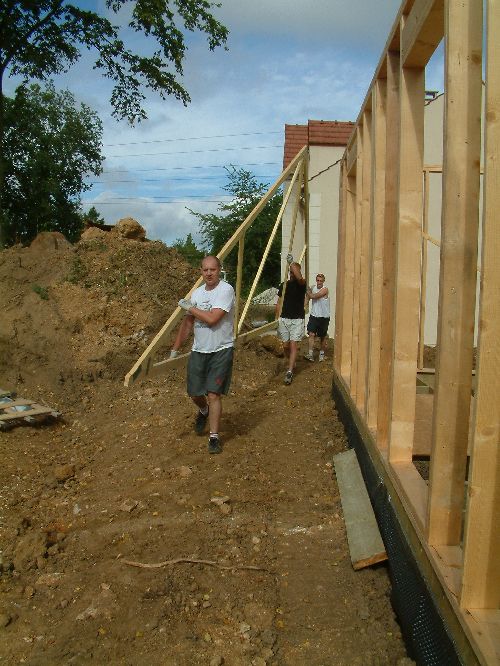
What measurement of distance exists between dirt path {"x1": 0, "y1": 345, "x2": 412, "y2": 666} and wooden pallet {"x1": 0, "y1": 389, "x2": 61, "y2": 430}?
154 millimetres

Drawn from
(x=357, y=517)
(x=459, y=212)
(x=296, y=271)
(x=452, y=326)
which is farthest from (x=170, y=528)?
(x=296, y=271)

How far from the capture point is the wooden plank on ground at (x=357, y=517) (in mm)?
3508

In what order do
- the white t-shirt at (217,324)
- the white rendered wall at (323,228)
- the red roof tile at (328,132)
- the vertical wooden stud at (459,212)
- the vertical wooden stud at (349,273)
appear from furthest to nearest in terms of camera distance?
Result: the red roof tile at (328,132)
the white rendered wall at (323,228)
the vertical wooden stud at (349,273)
the white t-shirt at (217,324)
the vertical wooden stud at (459,212)

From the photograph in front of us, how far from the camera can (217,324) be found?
5.53 metres

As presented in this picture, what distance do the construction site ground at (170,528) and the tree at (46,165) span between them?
2195 cm

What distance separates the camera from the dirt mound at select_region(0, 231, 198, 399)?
328 inches

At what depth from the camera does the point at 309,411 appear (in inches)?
275

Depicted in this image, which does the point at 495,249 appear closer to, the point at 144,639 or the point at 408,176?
the point at 408,176

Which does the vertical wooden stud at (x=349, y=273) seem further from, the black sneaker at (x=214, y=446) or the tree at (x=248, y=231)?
the tree at (x=248, y=231)

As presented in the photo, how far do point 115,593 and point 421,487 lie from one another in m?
1.73

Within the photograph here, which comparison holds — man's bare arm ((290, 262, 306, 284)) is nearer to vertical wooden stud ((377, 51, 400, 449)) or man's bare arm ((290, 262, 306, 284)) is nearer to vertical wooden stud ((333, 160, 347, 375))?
vertical wooden stud ((333, 160, 347, 375))

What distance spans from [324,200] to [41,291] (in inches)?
282

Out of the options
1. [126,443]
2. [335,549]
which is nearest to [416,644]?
[335,549]

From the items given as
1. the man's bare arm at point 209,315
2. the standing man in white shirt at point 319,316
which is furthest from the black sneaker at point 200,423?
the standing man in white shirt at point 319,316
